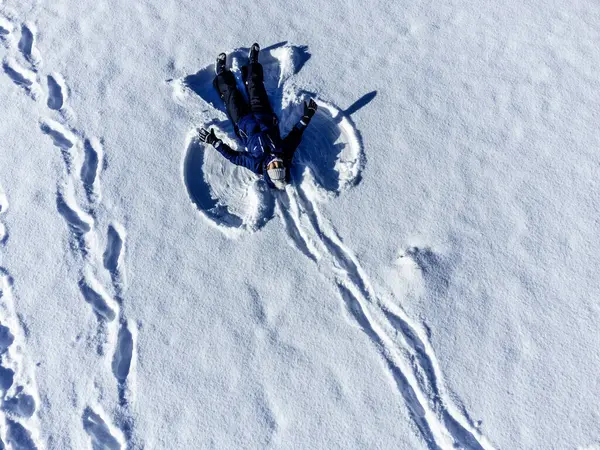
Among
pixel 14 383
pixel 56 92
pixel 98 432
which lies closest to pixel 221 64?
pixel 56 92

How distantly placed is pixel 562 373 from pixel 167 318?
4164 mm

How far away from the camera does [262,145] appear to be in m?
5.04

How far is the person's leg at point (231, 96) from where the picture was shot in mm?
5344

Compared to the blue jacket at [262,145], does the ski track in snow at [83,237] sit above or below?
below

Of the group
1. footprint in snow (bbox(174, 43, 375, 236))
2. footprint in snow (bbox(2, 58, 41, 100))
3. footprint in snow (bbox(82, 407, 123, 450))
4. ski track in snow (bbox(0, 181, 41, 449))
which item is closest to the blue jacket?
footprint in snow (bbox(174, 43, 375, 236))

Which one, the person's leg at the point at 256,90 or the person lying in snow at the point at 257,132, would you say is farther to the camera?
the person's leg at the point at 256,90

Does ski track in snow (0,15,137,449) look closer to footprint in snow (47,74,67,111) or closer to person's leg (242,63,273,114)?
footprint in snow (47,74,67,111)

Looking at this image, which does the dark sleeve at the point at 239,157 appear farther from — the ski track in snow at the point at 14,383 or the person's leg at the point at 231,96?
the ski track in snow at the point at 14,383

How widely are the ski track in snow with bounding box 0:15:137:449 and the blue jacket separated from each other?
62.4 inches

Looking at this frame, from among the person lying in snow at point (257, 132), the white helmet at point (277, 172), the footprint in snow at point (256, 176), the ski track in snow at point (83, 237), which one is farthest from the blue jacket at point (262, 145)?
the ski track in snow at point (83, 237)

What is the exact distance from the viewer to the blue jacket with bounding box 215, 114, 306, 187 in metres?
5.05

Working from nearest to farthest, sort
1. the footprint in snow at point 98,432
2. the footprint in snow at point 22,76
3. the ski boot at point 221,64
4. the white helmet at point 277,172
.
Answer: the footprint in snow at point 98,432, the white helmet at point 277,172, the ski boot at point 221,64, the footprint in snow at point 22,76

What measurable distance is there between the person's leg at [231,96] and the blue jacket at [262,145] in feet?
0.42

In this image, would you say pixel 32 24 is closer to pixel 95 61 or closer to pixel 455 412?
pixel 95 61
